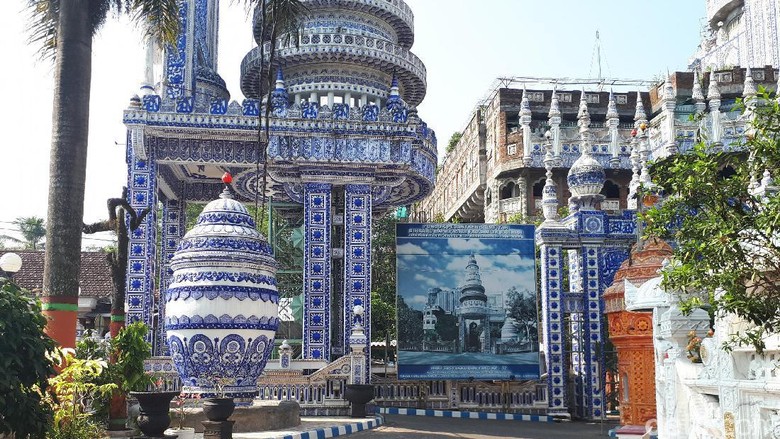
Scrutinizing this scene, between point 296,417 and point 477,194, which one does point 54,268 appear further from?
point 477,194

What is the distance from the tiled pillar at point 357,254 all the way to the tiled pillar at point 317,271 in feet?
1.29

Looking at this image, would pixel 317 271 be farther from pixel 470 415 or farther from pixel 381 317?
pixel 381 317

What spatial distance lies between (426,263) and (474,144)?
26.8 metres

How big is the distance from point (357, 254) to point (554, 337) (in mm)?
4532

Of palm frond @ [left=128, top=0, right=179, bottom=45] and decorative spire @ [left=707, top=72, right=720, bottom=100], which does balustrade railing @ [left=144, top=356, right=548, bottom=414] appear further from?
decorative spire @ [left=707, top=72, right=720, bottom=100]

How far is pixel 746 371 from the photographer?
19.6 feet

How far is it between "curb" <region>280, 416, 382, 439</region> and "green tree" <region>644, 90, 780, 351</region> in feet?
22.1

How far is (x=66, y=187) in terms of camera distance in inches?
377

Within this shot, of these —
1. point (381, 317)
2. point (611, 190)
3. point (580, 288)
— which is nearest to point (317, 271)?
point (580, 288)

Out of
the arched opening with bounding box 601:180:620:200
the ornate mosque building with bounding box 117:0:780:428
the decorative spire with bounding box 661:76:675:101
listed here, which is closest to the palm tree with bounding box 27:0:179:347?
the ornate mosque building with bounding box 117:0:780:428

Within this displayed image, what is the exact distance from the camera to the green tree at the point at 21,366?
7141mm

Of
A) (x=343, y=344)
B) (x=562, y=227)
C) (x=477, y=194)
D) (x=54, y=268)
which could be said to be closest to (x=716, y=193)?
(x=54, y=268)

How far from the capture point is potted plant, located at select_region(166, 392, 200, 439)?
9.55 metres

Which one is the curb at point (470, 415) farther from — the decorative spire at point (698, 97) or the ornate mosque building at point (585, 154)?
the decorative spire at point (698, 97)
